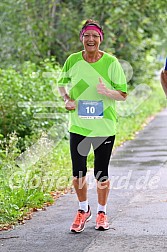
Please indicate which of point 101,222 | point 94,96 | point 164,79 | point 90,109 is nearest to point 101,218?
point 101,222

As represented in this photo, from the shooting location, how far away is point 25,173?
9.81 metres

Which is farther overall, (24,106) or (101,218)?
(24,106)

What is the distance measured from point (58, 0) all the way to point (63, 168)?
12.5 m

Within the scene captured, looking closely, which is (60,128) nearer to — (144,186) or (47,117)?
(47,117)

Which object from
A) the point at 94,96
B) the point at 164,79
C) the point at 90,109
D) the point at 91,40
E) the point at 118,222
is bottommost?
the point at 118,222

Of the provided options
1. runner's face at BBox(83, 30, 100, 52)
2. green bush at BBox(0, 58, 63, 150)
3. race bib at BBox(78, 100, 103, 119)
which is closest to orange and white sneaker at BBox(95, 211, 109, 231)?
race bib at BBox(78, 100, 103, 119)

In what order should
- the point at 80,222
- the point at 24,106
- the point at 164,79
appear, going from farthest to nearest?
the point at 24,106
the point at 80,222
the point at 164,79

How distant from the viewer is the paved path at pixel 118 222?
6.54m

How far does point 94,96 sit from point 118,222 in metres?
1.45

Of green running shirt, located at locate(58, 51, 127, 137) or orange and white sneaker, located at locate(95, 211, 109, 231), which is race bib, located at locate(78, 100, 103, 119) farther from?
orange and white sneaker, located at locate(95, 211, 109, 231)

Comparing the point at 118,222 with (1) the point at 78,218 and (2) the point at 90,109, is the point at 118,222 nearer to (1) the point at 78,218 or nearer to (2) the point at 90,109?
(1) the point at 78,218

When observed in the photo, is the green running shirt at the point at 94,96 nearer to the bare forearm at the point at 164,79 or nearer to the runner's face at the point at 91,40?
the runner's face at the point at 91,40

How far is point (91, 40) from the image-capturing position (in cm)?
707

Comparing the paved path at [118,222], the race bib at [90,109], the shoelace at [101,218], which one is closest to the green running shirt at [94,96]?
the race bib at [90,109]
